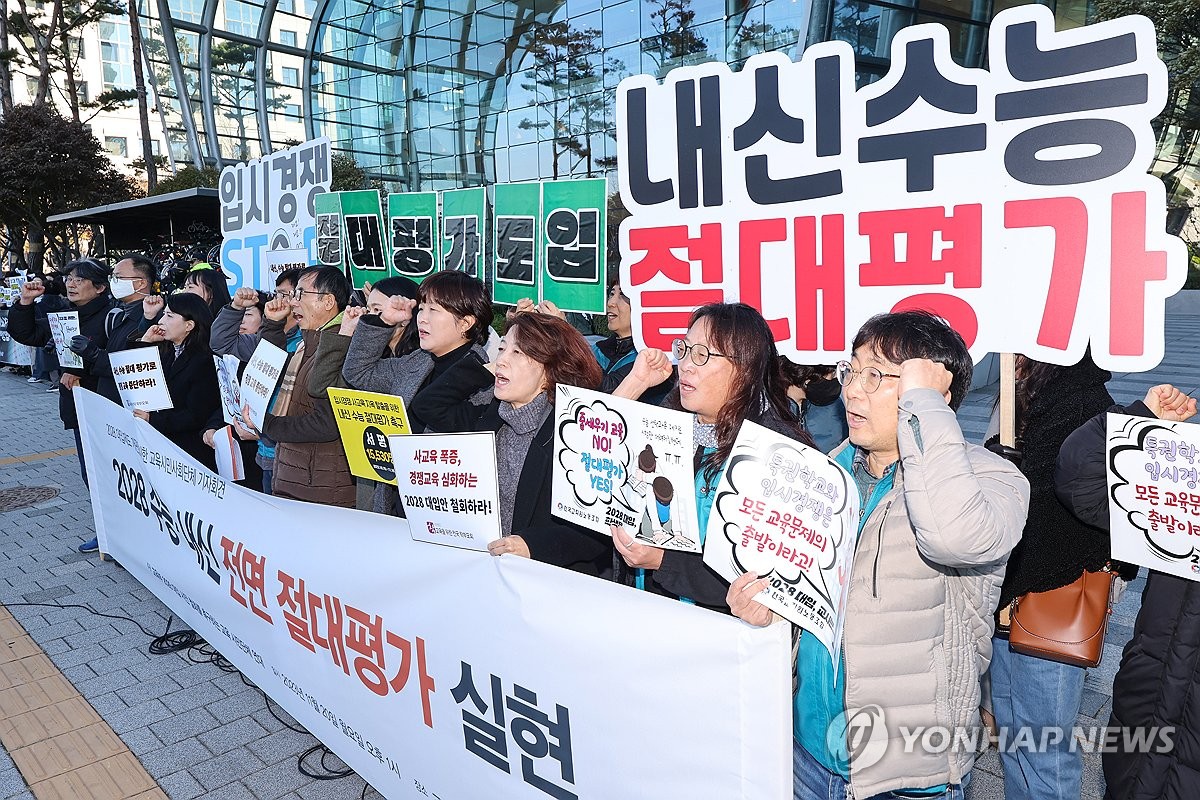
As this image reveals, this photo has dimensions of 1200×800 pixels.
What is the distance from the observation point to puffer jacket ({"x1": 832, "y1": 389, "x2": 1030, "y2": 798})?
1.81m

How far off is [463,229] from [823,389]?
7.46 ft

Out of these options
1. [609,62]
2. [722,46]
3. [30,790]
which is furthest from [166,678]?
[609,62]

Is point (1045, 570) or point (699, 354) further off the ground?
point (699, 354)

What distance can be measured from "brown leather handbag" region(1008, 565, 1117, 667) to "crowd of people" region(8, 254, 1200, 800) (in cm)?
4

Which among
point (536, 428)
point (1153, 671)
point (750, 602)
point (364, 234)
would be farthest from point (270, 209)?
point (1153, 671)

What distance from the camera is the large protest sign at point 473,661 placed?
1878 mm

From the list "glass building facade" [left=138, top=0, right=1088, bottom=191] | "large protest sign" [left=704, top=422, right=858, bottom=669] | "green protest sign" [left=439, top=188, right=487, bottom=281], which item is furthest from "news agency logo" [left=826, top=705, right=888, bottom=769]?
"glass building facade" [left=138, top=0, right=1088, bottom=191]

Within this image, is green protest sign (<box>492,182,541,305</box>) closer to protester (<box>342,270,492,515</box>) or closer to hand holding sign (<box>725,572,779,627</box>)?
protester (<box>342,270,492,515</box>)

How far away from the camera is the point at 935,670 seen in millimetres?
1870

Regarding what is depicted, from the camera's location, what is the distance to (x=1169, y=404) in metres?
2.29

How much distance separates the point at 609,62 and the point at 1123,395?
1390 cm

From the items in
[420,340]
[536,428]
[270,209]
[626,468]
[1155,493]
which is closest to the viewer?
[1155,493]

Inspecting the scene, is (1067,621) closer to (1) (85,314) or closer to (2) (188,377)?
(2) (188,377)

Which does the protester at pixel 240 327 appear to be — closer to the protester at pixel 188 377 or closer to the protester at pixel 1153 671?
the protester at pixel 188 377
